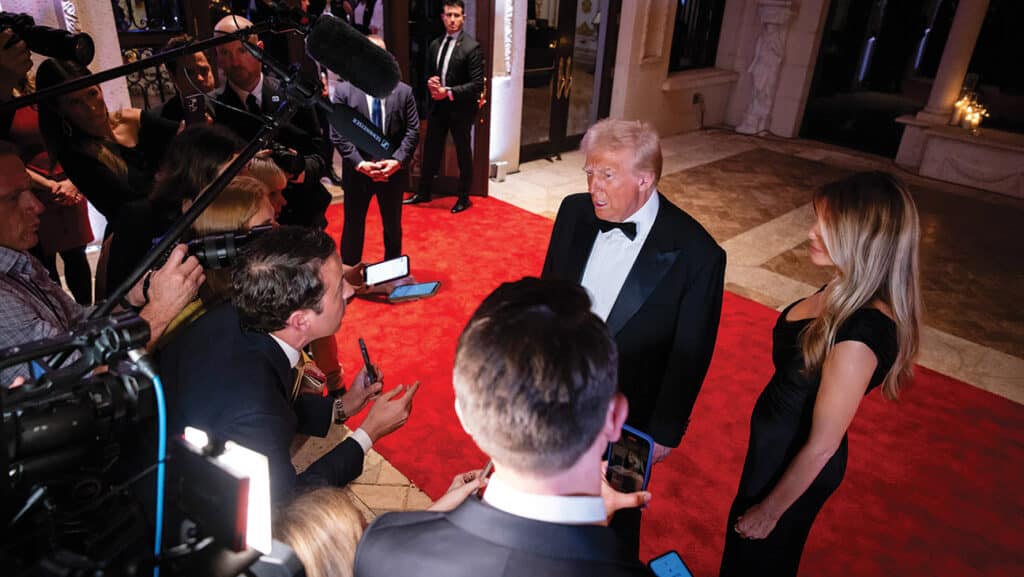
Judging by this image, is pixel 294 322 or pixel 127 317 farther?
pixel 294 322

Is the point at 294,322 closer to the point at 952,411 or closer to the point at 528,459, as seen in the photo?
the point at 528,459

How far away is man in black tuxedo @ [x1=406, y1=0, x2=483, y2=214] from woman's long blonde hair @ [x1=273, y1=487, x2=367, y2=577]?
5.38m

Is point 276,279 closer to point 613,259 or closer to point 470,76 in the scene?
point 613,259

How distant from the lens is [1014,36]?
1301 centimetres

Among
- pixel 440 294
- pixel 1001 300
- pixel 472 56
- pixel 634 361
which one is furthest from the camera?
pixel 472 56

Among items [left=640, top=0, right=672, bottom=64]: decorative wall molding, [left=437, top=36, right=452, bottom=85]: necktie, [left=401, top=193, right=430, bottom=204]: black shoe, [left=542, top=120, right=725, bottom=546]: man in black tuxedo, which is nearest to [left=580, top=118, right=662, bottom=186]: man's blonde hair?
[left=542, top=120, right=725, bottom=546]: man in black tuxedo

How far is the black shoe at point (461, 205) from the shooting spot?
252 inches

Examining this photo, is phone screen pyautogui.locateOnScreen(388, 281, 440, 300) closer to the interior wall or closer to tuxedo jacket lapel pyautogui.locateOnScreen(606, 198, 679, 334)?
tuxedo jacket lapel pyautogui.locateOnScreen(606, 198, 679, 334)

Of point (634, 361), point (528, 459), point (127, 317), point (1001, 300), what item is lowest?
point (1001, 300)

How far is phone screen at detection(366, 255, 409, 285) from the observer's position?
2924 millimetres

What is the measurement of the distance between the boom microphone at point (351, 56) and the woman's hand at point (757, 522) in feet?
5.52

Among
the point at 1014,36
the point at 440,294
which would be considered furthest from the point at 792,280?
the point at 1014,36

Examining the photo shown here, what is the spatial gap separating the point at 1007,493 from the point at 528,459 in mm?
3350

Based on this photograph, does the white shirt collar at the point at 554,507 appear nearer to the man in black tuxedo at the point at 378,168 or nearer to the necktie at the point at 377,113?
the man in black tuxedo at the point at 378,168
